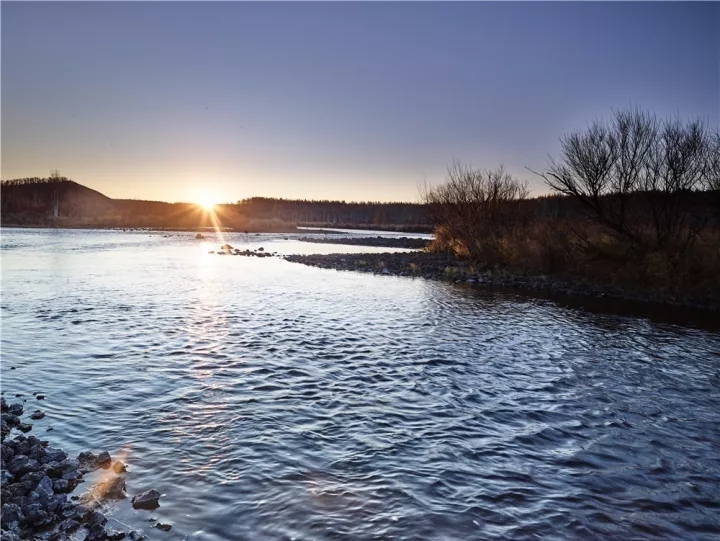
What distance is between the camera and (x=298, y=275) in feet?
104

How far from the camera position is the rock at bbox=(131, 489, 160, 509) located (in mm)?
5609

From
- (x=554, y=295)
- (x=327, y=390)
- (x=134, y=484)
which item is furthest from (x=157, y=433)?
(x=554, y=295)

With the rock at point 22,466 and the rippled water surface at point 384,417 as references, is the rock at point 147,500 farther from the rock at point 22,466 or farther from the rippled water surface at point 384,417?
the rock at point 22,466

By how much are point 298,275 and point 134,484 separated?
25.6 metres

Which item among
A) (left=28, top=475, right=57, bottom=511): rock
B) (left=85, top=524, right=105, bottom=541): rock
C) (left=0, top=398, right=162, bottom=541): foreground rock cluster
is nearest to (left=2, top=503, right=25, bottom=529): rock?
(left=0, top=398, right=162, bottom=541): foreground rock cluster

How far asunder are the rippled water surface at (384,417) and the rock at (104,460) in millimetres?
357

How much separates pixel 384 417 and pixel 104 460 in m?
4.41

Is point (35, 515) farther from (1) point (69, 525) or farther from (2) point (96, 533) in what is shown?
(2) point (96, 533)

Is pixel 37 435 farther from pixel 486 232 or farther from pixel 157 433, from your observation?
pixel 486 232

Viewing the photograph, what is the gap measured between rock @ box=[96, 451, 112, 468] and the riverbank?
929 inches

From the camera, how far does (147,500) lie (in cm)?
569

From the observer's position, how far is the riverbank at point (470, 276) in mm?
23203

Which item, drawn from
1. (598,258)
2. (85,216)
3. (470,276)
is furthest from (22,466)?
(85,216)

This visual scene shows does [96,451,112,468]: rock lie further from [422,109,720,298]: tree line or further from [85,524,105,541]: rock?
[422,109,720,298]: tree line
